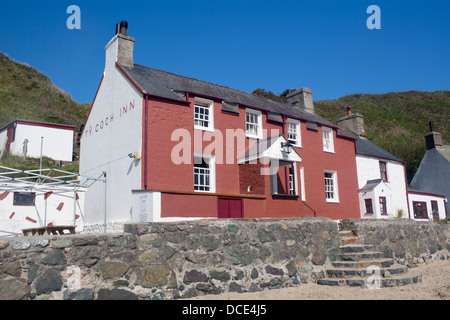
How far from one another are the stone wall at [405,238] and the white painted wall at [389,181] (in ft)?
18.6

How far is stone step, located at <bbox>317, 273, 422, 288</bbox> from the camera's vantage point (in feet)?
27.6

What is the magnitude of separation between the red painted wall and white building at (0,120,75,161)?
48.9 ft

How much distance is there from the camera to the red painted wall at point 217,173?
11.9m

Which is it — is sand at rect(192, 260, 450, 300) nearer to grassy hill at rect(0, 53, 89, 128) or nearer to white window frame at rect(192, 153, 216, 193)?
white window frame at rect(192, 153, 216, 193)

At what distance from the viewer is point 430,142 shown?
28.1 m

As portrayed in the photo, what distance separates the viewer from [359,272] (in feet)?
29.2

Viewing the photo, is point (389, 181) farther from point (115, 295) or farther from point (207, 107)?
point (115, 295)

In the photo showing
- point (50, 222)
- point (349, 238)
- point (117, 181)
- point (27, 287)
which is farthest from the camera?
point (50, 222)

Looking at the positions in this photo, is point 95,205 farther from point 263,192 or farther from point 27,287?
point 27,287

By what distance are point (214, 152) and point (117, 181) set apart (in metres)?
3.86

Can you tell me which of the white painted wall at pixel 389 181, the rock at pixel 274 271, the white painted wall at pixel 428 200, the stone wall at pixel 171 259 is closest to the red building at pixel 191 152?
the white painted wall at pixel 389 181

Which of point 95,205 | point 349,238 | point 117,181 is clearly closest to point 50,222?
point 95,205

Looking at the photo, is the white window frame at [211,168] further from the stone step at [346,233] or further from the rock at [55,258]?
the rock at [55,258]

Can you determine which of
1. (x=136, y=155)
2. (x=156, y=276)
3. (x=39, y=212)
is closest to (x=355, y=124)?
(x=136, y=155)
